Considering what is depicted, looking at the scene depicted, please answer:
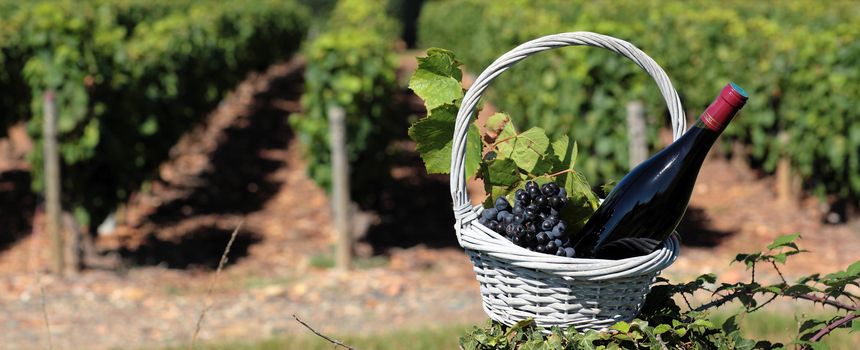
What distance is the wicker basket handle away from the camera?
1.76 m

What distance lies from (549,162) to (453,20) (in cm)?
2130

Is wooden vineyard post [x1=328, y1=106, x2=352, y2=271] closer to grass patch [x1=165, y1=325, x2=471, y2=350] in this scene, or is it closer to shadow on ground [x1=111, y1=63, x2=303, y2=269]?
shadow on ground [x1=111, y1=63, x2=303, y2=269]

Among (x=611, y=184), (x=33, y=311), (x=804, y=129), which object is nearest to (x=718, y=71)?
(x=804, y=129)

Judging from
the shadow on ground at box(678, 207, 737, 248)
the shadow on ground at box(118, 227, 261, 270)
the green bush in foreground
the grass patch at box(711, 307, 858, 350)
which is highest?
the green bush in foreground

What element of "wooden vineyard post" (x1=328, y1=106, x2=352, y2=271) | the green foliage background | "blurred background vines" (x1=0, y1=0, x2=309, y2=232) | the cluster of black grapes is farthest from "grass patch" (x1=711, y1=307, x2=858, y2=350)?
"blurred background vines" (x1=0, y1=0, x2=309, y2=232)

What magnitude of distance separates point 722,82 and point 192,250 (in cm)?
585

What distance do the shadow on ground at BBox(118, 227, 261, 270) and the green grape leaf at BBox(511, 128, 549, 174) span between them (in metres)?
5.92

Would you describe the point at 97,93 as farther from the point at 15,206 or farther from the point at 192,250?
the point at 15,206

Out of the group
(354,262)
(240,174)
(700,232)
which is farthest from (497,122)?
(240,174)

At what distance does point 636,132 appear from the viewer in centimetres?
700

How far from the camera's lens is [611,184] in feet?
6.74

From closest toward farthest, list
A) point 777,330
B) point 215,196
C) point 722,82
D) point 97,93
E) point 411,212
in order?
point 777,330, point 97,93, point 411,212, point 722,82, point 215,196

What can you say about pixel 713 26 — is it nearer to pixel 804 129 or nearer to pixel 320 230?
pixel 804 129

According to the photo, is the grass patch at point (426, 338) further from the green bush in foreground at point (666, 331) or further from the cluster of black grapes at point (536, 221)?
the cluster of black grapes at point (536, 221)
